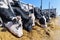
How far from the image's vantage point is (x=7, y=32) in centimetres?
803

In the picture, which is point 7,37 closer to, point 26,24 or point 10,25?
point 10,25

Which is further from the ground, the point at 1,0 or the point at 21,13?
the point at 1,0

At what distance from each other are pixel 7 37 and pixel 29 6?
7.72m

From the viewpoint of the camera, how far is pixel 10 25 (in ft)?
26.7

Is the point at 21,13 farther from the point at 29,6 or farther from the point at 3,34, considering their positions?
the point at 29,6

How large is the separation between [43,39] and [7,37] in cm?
383

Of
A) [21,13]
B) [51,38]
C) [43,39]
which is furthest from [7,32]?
[51,38]

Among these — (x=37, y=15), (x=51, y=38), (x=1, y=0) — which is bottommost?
(x=51, y=38)

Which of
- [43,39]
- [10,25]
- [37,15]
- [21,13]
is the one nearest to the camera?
[10,25]

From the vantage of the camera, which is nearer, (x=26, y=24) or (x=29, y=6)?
(x=26, y=24)

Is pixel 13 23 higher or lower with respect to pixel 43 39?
higher

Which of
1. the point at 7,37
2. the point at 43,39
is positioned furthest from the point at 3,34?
the point at 43,39

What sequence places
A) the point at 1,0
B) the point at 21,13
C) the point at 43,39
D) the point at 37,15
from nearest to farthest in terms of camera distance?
1. the point at 1,0
2. the point at 21,13
3. the point at 43,39
4. the point at 37,15

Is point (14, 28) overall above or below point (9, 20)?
below
